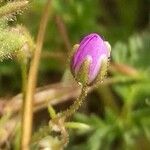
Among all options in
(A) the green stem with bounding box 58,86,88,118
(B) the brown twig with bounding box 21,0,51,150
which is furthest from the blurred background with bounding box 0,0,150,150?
(A) the green stem with bounding box 58,86,88,118

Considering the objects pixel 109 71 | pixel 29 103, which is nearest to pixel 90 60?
pixel 29 103

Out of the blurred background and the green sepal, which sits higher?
the blurred background

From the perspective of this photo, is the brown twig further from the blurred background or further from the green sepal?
the green sepal

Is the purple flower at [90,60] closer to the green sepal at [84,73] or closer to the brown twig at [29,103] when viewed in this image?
the green sepal at [84,73]

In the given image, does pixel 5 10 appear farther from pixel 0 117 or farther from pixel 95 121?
pixel 95 121

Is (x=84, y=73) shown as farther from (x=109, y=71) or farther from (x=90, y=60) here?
(x=109, y=71)

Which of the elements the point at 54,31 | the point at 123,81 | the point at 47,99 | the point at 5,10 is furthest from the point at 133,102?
the point at 5,10
